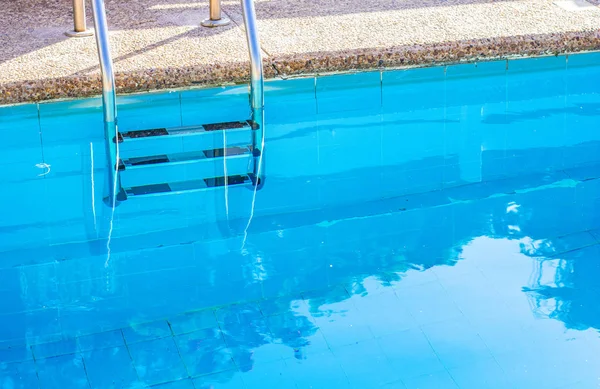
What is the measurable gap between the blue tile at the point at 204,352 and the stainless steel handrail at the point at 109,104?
85cm

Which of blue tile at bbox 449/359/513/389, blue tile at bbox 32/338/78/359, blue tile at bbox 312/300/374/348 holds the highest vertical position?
blue tile at bbox 32/338/78/359

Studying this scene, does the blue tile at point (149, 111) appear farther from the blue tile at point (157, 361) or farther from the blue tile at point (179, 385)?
the blue tile at point (179, 385)

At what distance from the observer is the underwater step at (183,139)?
3779 millimetres

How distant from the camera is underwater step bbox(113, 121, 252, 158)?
378 centimetres

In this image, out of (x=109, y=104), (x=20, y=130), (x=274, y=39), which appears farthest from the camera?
(x=274, y=39)

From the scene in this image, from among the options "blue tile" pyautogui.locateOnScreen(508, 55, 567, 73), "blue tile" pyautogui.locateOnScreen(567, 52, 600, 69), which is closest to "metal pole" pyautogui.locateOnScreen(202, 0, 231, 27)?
"blue tile" pyautogui.locateOnScreen(508, 55, 567, 73)

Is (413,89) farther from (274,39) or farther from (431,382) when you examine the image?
(431,382)

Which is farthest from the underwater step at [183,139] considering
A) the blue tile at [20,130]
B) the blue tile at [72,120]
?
the blue tile at [20,130]

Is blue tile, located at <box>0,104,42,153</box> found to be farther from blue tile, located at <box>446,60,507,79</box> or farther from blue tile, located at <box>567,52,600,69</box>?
blue tile, located at <box>567,52,600,69</box>

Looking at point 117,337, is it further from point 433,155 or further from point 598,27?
point 598,27

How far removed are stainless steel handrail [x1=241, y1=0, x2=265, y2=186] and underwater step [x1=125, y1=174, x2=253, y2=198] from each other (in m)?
0.07

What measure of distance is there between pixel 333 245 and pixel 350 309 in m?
0.38

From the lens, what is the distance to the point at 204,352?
2783mm

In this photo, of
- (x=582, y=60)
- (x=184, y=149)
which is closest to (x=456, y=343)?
(x=184, y=149)
